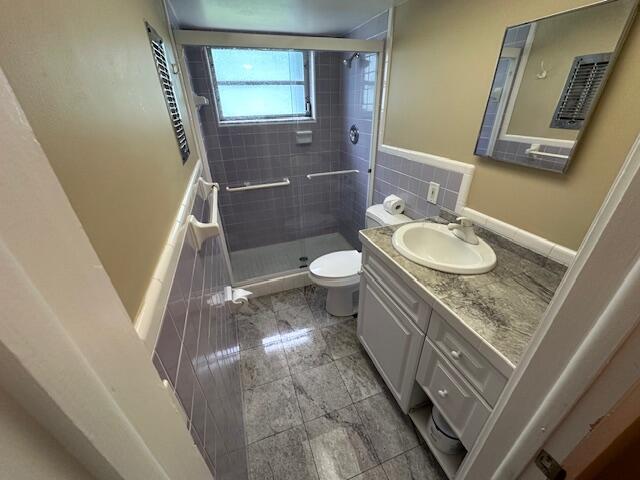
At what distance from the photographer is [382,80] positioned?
188 centimetres

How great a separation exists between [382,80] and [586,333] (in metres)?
Result: 1.95

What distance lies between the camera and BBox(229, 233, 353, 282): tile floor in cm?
247

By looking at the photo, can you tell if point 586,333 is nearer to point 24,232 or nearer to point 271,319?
point 24,232

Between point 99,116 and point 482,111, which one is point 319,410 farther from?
point 482,111

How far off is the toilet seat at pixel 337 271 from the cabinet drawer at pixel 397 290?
0.45 metres

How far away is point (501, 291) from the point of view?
0.99 meters

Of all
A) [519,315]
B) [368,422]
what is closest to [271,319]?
[368,422]

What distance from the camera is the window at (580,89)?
2.81 ft

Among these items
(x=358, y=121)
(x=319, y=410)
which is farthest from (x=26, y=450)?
(x=358, y=121)

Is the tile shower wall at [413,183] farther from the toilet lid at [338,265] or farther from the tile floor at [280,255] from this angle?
the tile floor at [280,255]

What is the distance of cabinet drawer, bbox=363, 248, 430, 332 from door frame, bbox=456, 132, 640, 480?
1.73ft

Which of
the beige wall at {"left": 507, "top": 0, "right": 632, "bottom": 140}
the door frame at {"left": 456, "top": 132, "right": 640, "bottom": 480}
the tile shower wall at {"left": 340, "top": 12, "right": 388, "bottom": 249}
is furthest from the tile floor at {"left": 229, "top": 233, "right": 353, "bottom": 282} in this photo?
the door frame at {"left": 456, "top": 132, "right": 640, "bottom": 480}

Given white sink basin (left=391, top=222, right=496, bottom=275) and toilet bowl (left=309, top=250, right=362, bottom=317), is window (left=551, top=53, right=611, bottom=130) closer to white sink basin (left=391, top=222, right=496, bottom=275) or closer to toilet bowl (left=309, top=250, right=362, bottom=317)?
white sink basin (left=391, top=222, right=496, bottom=275)

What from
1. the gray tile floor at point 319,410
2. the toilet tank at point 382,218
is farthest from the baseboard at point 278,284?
the toilet tank at point 382,218
